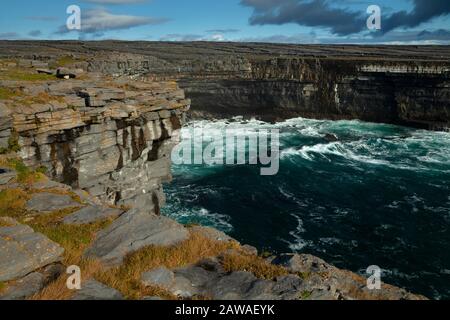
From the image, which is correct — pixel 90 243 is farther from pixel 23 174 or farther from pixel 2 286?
pixel 23 174

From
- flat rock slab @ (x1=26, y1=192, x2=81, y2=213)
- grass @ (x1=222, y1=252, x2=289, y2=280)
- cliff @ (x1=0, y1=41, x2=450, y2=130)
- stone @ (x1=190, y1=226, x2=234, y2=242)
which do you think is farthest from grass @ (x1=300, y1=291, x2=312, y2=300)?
cliff @ (x1=0, y1=41, x2=450, y2=130)

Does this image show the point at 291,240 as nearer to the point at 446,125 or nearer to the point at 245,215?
the point at 245,215

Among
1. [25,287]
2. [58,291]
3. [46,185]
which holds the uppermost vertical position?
[46,185]

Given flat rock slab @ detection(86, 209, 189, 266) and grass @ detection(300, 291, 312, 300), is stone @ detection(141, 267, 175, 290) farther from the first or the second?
grass @ detection(300, 291, 312, 300)

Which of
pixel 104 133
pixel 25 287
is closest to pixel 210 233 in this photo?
pixel 25 287

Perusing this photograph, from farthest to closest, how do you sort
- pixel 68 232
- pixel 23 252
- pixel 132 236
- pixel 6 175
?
1. pixel 6 175
2. pixel 68 232
3. pixel 132 236
4. pixel 23 252
